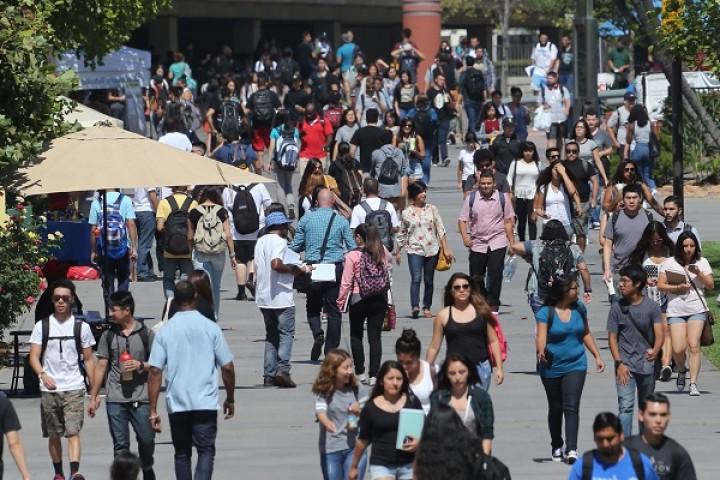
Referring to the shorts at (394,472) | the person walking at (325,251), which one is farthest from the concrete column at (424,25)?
the shorts at (394,472)

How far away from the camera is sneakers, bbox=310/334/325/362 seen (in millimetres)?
17891

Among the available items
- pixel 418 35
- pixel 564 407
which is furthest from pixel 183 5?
pixel 564 407

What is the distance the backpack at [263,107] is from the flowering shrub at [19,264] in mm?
13607

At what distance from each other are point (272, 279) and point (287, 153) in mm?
10243

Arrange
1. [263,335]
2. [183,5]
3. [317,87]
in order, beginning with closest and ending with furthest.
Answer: [263,335], [317,87], [183,5]

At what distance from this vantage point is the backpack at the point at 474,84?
36.6 m

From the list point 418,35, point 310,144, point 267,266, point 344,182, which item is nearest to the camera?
point 267,266

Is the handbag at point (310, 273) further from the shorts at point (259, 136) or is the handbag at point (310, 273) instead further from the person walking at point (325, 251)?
the shorts at point (259, 136)

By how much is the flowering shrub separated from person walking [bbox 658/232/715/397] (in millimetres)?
5688

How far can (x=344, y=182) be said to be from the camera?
23906mm

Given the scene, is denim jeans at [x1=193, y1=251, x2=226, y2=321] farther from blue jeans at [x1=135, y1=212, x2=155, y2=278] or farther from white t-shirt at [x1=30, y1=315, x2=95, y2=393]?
white t-shirt at [x1=30, y1=315, x2=95, y2=393]

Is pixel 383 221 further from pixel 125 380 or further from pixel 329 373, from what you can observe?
pixel 329 373

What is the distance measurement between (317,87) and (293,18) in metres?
18.6

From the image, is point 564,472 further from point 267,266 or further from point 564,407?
point 267,266
